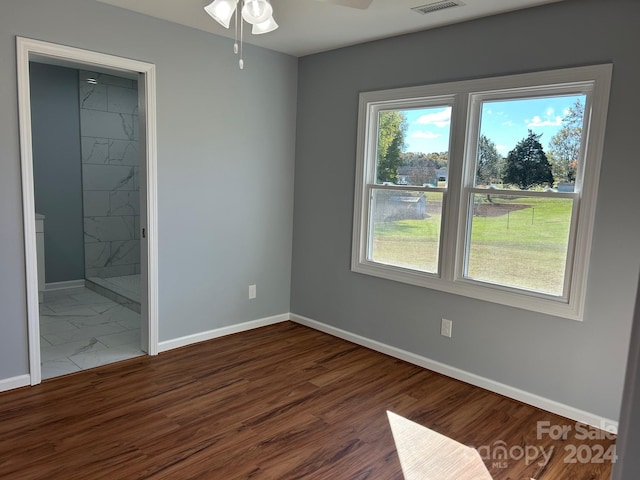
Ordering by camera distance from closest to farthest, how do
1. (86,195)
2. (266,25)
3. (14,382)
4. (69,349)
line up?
(266,25) → (14,382) → (69,349) → (86,195)

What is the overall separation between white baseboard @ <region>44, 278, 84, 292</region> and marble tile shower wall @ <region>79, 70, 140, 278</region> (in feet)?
0.48

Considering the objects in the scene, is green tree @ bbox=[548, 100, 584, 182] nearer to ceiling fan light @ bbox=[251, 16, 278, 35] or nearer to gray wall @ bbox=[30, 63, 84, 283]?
ceiling fan light @ bbox=[251, 16, 278, 35]

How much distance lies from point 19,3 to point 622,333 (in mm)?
4164

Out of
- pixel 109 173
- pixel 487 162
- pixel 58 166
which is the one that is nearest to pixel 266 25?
pixel 487 162

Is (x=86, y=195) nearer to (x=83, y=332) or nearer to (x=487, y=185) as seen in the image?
(x=83, y=332)

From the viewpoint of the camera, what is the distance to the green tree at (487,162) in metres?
3.23

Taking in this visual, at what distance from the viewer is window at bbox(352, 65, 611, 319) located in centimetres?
285

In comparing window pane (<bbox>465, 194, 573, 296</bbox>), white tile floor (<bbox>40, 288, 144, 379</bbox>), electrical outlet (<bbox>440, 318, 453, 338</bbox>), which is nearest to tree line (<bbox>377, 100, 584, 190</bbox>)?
window pane (<bbox>465, 194, 573, 296</bbox>)

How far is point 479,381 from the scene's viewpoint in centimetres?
334

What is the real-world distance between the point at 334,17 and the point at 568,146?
1.80 metres

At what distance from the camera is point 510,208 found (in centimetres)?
317

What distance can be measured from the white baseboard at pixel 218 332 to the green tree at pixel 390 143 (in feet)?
5.79

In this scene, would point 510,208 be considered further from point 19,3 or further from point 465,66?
point 19,3

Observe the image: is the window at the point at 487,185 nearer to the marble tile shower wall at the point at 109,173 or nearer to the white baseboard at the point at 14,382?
the white baseboard at the point at 14,382
